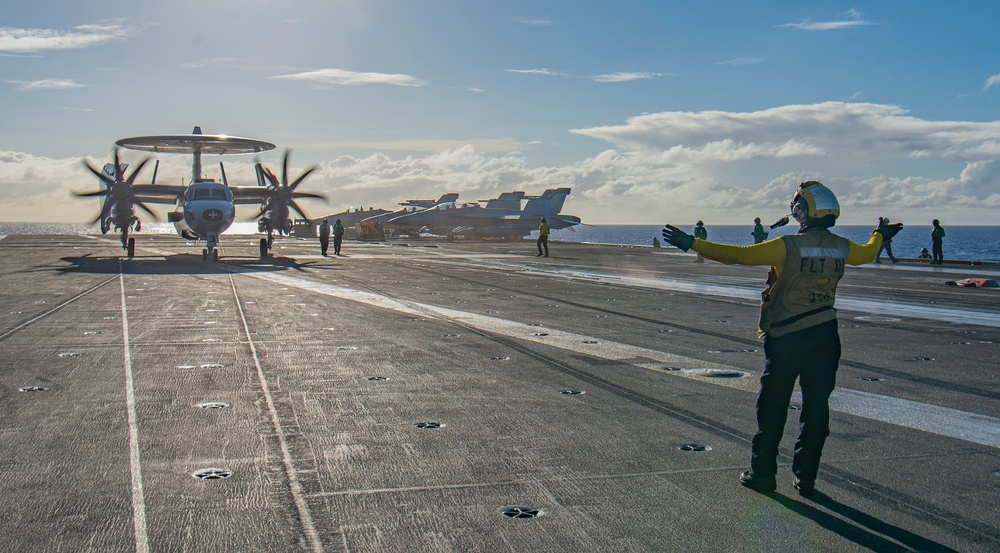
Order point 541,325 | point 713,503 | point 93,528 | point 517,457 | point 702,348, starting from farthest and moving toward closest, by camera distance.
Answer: point 541,325
point 702,348
point 517,457
point 713,503
point 93,528

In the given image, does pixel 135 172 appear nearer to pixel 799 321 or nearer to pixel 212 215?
pixel 212 215

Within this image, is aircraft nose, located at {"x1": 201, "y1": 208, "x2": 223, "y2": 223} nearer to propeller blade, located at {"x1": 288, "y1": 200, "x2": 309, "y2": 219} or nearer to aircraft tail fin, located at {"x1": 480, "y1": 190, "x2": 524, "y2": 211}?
propeller blade, located at {"x1": 288, "y1": 200, "x2": 309, "y2": 219}

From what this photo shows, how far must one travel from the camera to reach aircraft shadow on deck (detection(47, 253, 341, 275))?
94.9 feet

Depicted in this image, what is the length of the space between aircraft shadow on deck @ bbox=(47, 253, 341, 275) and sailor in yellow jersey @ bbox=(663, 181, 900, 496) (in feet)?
83.2

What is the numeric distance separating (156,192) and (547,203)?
5300 centimetres

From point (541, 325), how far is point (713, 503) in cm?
922

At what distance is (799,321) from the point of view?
18.5 feet

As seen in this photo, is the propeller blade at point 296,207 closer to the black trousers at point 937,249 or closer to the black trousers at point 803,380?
the black trousers at point 937,249

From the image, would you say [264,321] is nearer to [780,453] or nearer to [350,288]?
[350,288]

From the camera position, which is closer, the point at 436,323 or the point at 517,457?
the point at 517,457

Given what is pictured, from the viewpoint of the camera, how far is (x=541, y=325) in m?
14.4

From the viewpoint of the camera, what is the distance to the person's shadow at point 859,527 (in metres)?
4.50

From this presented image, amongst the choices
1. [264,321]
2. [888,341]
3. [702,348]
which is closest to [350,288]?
[264,321]

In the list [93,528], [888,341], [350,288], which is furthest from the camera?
[350,288]
